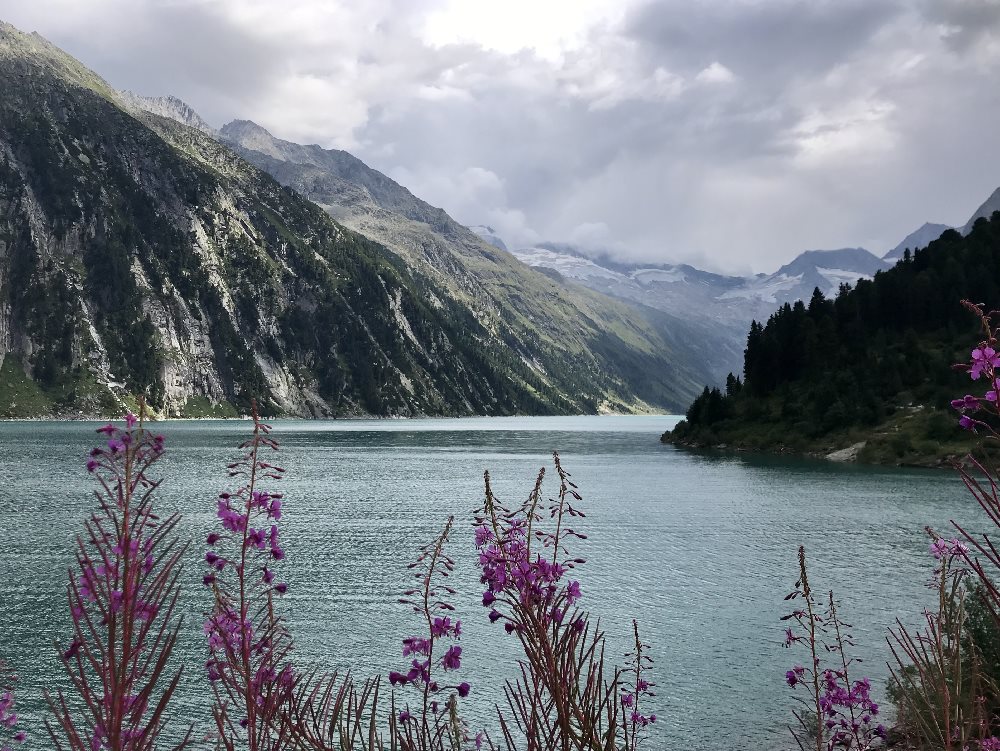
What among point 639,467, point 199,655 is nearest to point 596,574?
point 199,655

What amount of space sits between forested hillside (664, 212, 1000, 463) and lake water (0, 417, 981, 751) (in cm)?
1716

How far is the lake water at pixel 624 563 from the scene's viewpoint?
28.9m

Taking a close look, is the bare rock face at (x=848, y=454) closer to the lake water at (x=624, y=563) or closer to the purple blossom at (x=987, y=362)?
the lake water at (x=624, y=563)

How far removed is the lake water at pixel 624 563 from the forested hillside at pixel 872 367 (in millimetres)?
17156

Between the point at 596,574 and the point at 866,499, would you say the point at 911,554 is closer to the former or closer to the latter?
the point at 596,574

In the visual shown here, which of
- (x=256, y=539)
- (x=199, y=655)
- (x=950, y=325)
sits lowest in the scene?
(x=199, y=655)

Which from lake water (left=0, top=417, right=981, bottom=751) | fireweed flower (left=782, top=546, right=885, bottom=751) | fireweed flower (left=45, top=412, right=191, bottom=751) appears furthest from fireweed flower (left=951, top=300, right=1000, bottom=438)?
lake water (left=0, top=417, right=981, bottom=751)

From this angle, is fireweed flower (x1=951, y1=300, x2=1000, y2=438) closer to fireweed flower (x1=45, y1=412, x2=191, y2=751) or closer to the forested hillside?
fireweed flower (x1=45, y1=412, x2=191, y2=751)

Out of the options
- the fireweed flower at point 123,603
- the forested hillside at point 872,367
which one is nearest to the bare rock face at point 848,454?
the forested hillside at point 872,367

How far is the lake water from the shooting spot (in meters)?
28.9

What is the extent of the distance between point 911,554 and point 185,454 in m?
111

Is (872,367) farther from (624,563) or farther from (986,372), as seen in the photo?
(986,372)

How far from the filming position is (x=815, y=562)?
166 ft

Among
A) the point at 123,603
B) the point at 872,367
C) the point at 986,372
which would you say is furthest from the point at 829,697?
the point at 872,367
